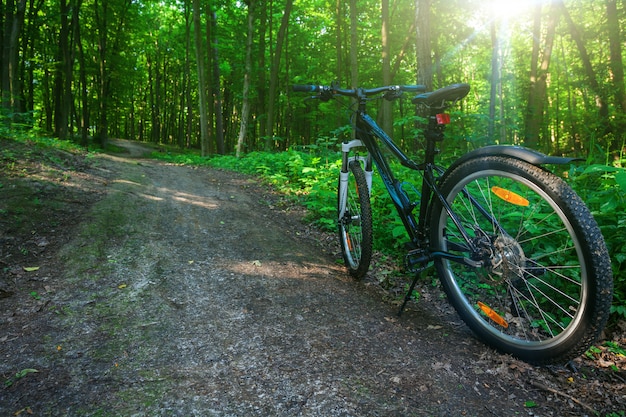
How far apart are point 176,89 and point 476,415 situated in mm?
37819

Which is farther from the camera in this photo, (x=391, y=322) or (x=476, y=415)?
(x=391, y=322)

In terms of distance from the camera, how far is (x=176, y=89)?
3481cm

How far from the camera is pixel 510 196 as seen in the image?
2.18 metres

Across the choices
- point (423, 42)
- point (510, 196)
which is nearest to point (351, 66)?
point (423, 42)

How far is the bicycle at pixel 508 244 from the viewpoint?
1785 mm

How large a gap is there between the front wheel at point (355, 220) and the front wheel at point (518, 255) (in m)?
0.76

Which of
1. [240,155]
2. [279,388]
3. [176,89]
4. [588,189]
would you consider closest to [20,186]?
[279,388]

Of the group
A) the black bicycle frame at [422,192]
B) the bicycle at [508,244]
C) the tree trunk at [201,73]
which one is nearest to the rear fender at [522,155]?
the bicycle at [508,244]

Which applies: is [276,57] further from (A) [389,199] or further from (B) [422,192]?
(B) [422,192]

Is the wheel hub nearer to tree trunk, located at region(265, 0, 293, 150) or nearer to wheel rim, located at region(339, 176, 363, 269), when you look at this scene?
wheel rim, located at region(339, 176, 363, 269)

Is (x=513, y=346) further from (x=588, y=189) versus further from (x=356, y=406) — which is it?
(x=588, y=189)

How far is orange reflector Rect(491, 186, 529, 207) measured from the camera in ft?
6.92

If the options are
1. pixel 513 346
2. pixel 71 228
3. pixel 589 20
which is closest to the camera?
pixel 513 346

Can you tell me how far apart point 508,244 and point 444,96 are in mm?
1016
